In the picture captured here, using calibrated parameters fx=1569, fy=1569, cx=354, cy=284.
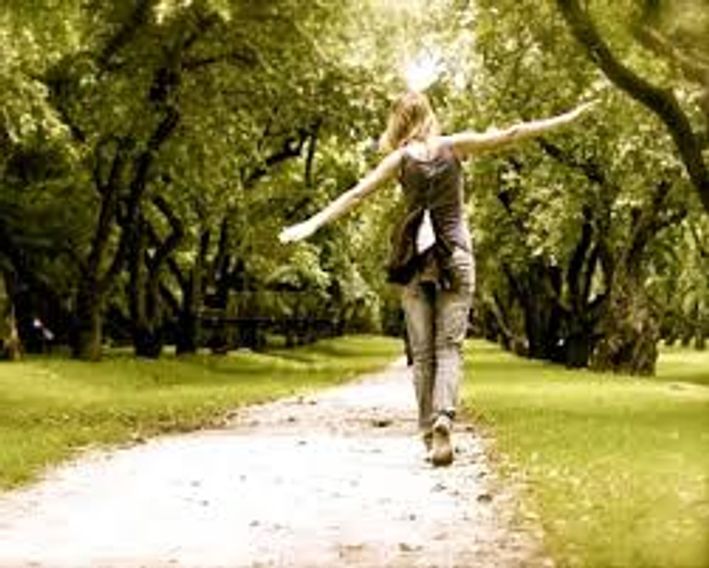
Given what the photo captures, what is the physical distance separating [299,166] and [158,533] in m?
41.6

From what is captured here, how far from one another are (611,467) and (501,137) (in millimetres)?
3422

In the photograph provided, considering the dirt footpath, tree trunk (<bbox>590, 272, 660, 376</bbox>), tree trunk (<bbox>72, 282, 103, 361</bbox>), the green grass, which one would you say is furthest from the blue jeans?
tree trunk (<bbox>590, 272, 660, 376</bbox>)

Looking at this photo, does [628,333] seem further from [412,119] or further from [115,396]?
[412,119]

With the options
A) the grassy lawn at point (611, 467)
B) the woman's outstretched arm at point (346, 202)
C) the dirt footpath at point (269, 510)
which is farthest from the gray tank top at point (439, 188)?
the grassy lawn at point (611, 467)

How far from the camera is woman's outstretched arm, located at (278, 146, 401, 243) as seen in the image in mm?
10758

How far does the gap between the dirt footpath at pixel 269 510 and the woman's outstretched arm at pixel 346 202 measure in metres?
1.84

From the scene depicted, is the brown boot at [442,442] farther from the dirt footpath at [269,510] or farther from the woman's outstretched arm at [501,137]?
the woman's outstretched arm at [501,137]

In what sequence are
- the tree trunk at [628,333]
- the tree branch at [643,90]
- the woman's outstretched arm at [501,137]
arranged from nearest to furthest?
the woman's outstretched arm at [501,137] → the tree branch at [643,90] → the tree trunk at [628,333]

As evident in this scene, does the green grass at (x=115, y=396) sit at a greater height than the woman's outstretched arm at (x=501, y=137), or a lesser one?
lesser

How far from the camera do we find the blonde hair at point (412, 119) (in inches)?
441

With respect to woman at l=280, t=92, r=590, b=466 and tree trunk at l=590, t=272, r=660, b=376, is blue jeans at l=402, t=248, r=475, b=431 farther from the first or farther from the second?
tree trunk at l=590, t=272, r=660, b=376

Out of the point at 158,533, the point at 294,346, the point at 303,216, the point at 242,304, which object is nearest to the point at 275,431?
the point at 158,533

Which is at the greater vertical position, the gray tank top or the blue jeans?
the gray tank top

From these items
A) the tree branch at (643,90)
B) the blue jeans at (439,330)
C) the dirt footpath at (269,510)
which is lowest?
the dirt footpath at (269,510)
